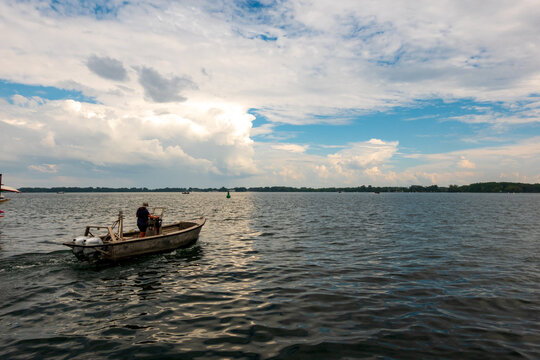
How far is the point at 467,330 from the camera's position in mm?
8148

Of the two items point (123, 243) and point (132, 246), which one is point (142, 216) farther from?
point (123, 243)

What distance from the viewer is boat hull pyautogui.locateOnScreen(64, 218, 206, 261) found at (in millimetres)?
15297

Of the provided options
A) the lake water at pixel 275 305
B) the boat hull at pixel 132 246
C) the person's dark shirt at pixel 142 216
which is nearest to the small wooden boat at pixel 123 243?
the boat hull at pixel 132 246

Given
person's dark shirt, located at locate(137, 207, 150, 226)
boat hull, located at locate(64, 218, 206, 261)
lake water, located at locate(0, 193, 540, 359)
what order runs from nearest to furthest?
lake water, located at locate(0, 193, 540, 359), boat hull, located at locate(64, 218, 206, 261), person's dark shirt, located at locate(137, 207, 150, 226)

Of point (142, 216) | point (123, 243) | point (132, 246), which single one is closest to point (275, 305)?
point (123, 243)

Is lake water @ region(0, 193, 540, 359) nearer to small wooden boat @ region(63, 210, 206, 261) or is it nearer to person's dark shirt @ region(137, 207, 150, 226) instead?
small wooden boat @ region(63, 210, 206, 261)

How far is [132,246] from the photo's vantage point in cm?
1666

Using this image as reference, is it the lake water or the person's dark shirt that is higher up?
the person's dark shirt

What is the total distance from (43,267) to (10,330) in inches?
328

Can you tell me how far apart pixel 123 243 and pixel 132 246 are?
0.67 meters

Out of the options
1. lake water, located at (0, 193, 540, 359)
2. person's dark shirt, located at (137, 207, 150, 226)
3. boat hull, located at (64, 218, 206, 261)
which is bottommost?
lake water, located at (0, 193, 540, 359)

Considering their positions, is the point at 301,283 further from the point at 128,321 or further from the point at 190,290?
the point at 128,321

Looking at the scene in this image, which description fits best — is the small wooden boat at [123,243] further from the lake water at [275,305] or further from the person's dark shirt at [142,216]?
the person's dark shirt at [142,216]

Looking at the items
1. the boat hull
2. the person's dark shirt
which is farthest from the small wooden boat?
the person's dark shirt
